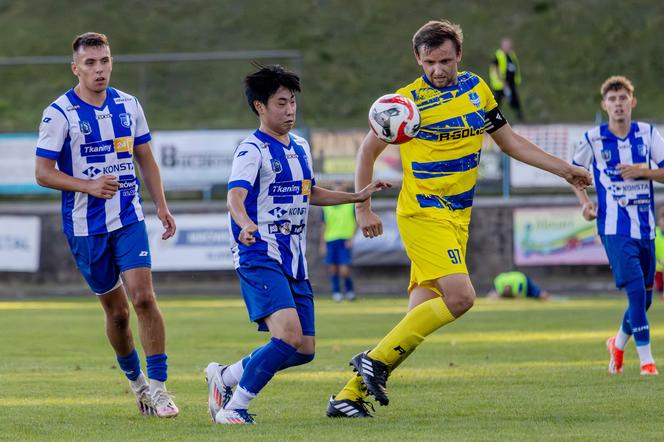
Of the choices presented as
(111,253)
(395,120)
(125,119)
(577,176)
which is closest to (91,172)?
(125,119)

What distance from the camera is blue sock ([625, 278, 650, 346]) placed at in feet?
32.7

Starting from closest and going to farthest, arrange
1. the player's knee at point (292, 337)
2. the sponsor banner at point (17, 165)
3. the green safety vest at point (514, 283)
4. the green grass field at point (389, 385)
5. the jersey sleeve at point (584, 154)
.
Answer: the green grass field at point (389, 385), the player's knee at point (292, 337), the jersey sleeve at point (584, 154), the green safety vest at point (514, 283), the sponsor banner at point (17, 165)

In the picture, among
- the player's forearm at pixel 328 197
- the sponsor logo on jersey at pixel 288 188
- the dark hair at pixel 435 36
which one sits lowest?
the player's forearm at pixel 328 197

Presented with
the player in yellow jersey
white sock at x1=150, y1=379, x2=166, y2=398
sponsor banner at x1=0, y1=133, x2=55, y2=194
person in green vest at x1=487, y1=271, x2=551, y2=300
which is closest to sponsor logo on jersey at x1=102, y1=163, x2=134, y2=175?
white sock at x1=150, y1=379, x2=166, y2=398

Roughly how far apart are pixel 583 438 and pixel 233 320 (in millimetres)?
11365

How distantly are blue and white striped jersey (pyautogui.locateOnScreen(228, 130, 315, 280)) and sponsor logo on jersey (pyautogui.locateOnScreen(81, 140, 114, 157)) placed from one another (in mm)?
925

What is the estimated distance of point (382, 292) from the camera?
→ 79.9 ft

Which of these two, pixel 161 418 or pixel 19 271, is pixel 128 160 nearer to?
pixel 161 418

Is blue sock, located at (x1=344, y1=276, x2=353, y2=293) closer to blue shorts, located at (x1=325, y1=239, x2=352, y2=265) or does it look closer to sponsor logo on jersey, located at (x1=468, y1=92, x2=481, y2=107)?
blue shorts, located at (x1=325, y1=239, x2=352, y2=265)

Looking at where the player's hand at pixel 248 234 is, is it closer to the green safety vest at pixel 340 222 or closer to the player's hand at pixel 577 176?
the player's hand at pixel 577 176

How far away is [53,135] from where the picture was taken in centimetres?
765

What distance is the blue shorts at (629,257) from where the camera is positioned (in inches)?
392

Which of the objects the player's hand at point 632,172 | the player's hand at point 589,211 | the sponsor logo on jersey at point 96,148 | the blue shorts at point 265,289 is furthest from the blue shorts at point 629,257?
the sponsor logo on jersey at point 96,148

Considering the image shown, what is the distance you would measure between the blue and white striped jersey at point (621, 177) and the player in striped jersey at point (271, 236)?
3350 mm
